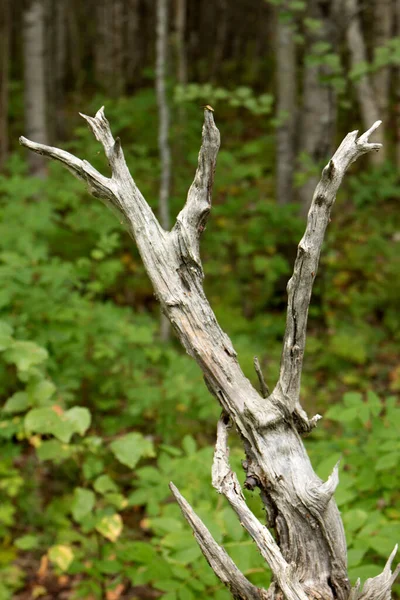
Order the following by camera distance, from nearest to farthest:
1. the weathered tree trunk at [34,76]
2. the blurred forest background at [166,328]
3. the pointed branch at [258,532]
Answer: the pointed branch at [258,532], the blurred forest background at [166,328], the weathered tree trunk at [34,76]

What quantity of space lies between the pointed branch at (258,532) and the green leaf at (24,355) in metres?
1.31

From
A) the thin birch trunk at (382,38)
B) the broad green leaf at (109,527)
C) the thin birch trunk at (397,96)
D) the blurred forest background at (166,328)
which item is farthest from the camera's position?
the thin birch trunk at (397,96)

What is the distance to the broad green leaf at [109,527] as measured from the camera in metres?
3.20

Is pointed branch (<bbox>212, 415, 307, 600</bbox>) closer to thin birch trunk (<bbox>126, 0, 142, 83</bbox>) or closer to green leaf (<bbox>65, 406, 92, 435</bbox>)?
green leaf (<bbox>65, 406, 92, 435</bbox>)

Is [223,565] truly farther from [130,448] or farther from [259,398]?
[130,448]

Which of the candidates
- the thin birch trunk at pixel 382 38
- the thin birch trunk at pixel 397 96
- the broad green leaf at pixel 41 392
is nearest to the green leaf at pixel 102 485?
the broad green leaf at pixel 41 392

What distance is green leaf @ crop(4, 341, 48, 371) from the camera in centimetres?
276

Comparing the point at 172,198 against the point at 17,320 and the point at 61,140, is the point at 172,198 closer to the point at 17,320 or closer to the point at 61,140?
the point at 17,320

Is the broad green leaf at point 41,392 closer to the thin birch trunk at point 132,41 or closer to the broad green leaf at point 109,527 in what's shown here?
the broad green leaf at point 109,527

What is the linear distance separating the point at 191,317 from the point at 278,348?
5.13 m

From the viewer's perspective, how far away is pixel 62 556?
3369 millimetres

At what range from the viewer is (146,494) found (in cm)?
318

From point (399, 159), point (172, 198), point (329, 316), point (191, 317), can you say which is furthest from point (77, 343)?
point (399, 159)

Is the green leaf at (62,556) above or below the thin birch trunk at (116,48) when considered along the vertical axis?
below
